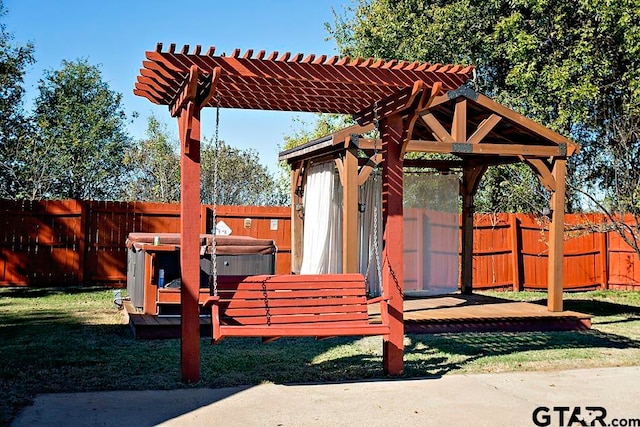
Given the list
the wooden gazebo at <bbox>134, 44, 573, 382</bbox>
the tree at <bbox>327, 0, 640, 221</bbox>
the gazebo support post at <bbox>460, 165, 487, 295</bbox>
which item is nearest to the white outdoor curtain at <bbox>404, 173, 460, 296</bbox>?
the gazebo support post at <bbox>460, 165, 487, 295</bbox>

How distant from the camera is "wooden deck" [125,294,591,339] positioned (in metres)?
8.41

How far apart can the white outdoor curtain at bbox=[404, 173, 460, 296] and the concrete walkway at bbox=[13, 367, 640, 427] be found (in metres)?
5.79

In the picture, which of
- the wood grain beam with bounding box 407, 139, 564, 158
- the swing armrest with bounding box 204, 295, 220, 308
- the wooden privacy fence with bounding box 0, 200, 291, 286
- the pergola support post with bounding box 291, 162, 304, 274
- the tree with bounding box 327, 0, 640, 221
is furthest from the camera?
the wooden privacy fence with bounding box 0, 200, 291, 286

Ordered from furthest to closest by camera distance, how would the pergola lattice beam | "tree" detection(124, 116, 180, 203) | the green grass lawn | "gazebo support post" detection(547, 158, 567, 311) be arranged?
"tree" detection(124, 116, 180, 203) → "gazebo support post" detection(547, 158, 567, 311) → the green grass lawn → the pergola lattice beam

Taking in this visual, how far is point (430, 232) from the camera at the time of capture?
1227 cm

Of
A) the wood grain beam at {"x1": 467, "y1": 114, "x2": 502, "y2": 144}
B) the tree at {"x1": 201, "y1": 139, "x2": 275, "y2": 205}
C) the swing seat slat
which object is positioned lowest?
the swing seat slat

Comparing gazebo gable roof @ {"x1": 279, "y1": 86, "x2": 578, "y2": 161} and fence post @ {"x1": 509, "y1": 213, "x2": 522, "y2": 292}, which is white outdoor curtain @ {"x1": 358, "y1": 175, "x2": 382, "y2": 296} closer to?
gazebo gable roof @ {"x1": 279, "y1": 86, "x2": 578, "y2": 161}

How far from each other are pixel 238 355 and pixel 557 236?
17.3ft

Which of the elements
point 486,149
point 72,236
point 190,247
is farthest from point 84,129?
point 190,247

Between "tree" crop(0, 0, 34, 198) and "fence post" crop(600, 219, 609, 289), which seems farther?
"fence post" crop(600, 219, 609, 289)

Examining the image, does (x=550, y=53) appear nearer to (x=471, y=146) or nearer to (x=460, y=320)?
(x=471, y=146)

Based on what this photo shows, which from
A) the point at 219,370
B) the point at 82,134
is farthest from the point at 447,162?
the point at 82,134

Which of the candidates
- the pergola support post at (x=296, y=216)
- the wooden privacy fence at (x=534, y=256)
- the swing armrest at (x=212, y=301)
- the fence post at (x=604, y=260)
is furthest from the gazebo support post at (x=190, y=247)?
the fence post at (x=604, y=260)

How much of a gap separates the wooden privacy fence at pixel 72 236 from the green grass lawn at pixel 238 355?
12.2 feet
